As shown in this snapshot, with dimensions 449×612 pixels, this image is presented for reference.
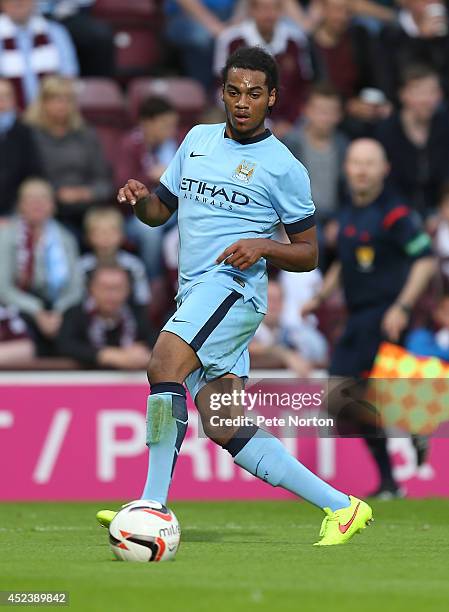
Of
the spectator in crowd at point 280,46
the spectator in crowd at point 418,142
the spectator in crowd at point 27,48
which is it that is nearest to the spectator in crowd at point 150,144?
the spectator in crowd at point 27,48

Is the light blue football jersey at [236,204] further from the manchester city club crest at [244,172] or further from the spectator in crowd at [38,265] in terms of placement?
the spectator in crowd at [38,265]

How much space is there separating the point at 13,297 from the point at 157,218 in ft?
16.8

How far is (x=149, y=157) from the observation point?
1360 cm

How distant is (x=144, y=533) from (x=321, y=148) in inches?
321

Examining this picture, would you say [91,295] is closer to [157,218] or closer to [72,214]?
[72,214]

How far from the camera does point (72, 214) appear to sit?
13.0 meters

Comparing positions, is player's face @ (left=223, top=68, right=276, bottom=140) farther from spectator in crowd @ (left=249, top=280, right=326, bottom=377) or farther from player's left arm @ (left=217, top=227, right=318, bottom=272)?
spectator in crowd @ (left=249, top=280, right=326, bottom=377)

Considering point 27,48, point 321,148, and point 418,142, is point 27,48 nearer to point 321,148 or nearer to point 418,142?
point 321,148

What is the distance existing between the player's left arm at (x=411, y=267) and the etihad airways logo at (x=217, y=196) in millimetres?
3990

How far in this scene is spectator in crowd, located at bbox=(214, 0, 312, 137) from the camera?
14398 millimetres

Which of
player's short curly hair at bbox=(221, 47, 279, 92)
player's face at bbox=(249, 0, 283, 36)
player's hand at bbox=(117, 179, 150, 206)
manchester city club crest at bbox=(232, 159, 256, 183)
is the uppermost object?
player's face at bbox=(249, 0, 283, 36)

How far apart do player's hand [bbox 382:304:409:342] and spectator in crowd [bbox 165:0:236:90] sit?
17.2 feet

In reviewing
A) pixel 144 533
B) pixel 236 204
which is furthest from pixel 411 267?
pixel 144 533

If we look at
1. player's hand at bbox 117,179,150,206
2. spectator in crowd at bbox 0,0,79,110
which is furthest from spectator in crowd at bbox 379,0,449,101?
player's hand at bbox 117,179,150,206
